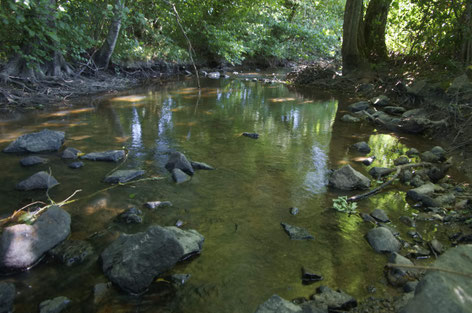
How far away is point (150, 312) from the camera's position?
2393 millimetres

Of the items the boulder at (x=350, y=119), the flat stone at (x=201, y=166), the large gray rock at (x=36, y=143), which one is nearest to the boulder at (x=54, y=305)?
the flat stone at (x=201, y=166)

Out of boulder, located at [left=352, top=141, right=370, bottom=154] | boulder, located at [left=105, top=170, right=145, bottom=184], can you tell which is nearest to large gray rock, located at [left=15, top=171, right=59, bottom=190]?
boulder, located at [left=105, top=170, right=145, bottom=184]

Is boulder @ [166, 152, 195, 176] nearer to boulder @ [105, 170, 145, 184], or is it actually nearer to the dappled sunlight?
boulder @ [105, 170, 145, 184]

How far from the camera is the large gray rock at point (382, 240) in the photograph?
316 centimetres

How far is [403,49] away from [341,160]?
890 cm

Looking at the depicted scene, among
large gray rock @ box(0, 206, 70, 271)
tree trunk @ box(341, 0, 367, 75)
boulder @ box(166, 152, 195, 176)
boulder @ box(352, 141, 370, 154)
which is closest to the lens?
large gray rock @ box(0, 206, 70, 271)

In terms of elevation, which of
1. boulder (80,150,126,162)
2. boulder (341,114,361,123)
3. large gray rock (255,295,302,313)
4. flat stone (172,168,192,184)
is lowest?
large gray rock (255,295,302,313)

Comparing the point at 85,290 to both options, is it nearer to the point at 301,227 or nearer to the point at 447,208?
the point at 301,227

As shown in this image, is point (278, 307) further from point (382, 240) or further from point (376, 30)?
point (376, 30)

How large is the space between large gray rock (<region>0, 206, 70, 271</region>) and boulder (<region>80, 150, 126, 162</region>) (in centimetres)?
204

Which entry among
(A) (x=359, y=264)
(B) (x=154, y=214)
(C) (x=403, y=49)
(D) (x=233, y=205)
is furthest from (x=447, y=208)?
(C) (x=403, y=49)

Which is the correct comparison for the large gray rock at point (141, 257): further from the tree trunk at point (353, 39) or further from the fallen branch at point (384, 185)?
the tree trunk at point (353, 39)

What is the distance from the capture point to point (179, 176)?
4652 millimetres

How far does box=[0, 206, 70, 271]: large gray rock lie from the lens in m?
2.73
